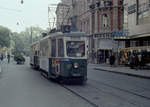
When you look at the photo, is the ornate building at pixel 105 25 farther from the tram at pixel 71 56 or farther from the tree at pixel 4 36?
the tree at pixel 4 36

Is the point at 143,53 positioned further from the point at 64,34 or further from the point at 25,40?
the point at 25,40

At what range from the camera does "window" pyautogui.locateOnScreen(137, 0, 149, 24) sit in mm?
29017

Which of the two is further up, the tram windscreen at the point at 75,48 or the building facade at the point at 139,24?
the building facade at the point at 139,24

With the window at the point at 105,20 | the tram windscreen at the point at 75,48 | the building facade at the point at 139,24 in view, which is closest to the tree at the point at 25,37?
the window at the point at 105,20

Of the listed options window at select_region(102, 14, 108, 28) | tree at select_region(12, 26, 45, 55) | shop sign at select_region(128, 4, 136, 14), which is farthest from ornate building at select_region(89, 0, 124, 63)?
tree at select_region(12, 26, 45, 55)

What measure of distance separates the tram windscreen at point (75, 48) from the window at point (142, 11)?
1682 cm

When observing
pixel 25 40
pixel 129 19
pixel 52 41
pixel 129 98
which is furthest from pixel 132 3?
pixel 25 40

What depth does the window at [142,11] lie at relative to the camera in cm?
2902

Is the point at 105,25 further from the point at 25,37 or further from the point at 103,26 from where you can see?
the point at 25,37

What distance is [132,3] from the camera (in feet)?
107

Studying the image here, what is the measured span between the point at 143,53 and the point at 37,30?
4402 inches

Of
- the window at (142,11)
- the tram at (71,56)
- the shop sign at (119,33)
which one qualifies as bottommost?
the tram at (71,56)

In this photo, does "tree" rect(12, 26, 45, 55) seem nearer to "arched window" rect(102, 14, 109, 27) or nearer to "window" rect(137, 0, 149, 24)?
"arched window" rect(102, 14, 109, 27)

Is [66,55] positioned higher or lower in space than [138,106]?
higher
